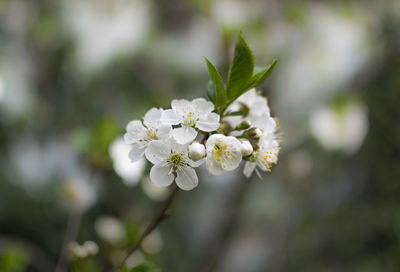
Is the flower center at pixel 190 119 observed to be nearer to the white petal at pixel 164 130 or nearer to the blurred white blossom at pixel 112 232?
the white petal at pixel 164 130

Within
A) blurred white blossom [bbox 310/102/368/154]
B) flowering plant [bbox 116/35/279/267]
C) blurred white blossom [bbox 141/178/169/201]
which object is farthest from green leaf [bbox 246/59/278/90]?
blurred white blossom [bbox 310/102/368/154]

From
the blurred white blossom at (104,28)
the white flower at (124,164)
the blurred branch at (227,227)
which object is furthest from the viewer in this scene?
the blurred branch at (227,227)

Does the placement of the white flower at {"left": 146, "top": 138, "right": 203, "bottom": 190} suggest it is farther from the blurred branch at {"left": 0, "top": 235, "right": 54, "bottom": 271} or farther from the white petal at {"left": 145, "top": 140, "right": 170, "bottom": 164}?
the blurred branch at {"left": 0, "top": 235, "right": 54, "bottom": 271}

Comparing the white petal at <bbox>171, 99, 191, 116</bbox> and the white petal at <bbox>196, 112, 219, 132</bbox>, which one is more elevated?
the white petal at <bbox>171, 99, 191, 116</bbox>

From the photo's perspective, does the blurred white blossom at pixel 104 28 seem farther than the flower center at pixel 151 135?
Yes

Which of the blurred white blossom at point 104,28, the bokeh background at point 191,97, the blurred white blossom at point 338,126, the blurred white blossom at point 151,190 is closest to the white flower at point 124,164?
the bokeh background at point 191,97

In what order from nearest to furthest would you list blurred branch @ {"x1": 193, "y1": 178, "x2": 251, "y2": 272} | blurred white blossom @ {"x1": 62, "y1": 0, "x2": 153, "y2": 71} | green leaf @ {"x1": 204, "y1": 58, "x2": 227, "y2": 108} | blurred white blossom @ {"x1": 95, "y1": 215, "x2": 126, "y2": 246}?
green leaf @ {"x1": 204, "y1": 58, "x2": 227, "y2": 108} < blurred white blossom @ {"x1": 95, "y1": 215, "x2": 126, "y2": 246} < blurred white blossom @ {"x1": 62, "y1": 0, "x2": 153, "y2": 71} < blurred branch @ {"x1": 193, "y1": 178, "x2": 251, "y2": 272}
